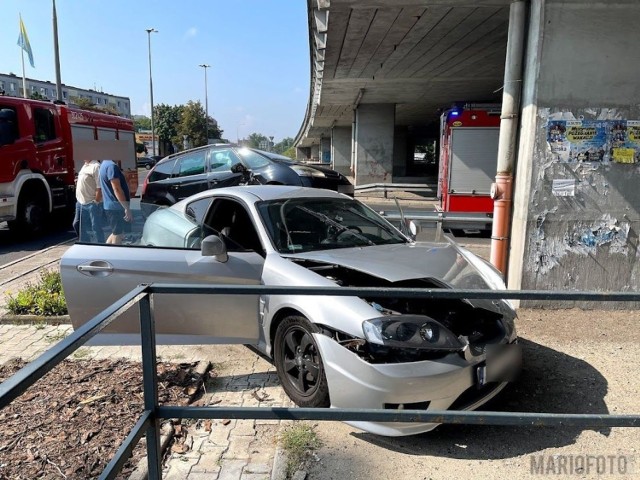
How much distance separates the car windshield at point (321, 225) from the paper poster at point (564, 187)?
218 cm

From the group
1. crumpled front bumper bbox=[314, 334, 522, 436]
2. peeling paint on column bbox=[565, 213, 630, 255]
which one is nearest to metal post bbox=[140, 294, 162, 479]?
crumpled front bumper bbox=[314, 334, 522, 436]

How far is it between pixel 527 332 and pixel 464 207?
23.9 feet

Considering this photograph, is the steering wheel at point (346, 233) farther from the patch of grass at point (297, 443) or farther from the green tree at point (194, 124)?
the green tree at point (194, 124)

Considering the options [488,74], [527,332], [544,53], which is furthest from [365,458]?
[488,74]

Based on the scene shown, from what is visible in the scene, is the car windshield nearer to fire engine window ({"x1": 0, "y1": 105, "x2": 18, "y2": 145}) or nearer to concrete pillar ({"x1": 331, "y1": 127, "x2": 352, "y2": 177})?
fire engine window ({"x1": 0, "y1": 105, "x2": 18, "y2": 145})

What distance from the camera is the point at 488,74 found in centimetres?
1353

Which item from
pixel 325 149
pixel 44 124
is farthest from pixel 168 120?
pixel 44 124

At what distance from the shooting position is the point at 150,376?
203 centimetres

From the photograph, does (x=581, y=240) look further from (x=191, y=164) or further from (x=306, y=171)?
(x=191, y=164)

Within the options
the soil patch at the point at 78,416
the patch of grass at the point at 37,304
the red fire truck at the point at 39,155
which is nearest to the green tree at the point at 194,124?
the red fire truck at the point at 39,155

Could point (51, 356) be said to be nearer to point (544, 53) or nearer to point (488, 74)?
point (544, 53)

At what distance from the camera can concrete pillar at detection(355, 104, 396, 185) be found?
22.4 m

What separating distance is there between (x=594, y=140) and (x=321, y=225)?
3390 mm

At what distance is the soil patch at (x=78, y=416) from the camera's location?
2.73m
